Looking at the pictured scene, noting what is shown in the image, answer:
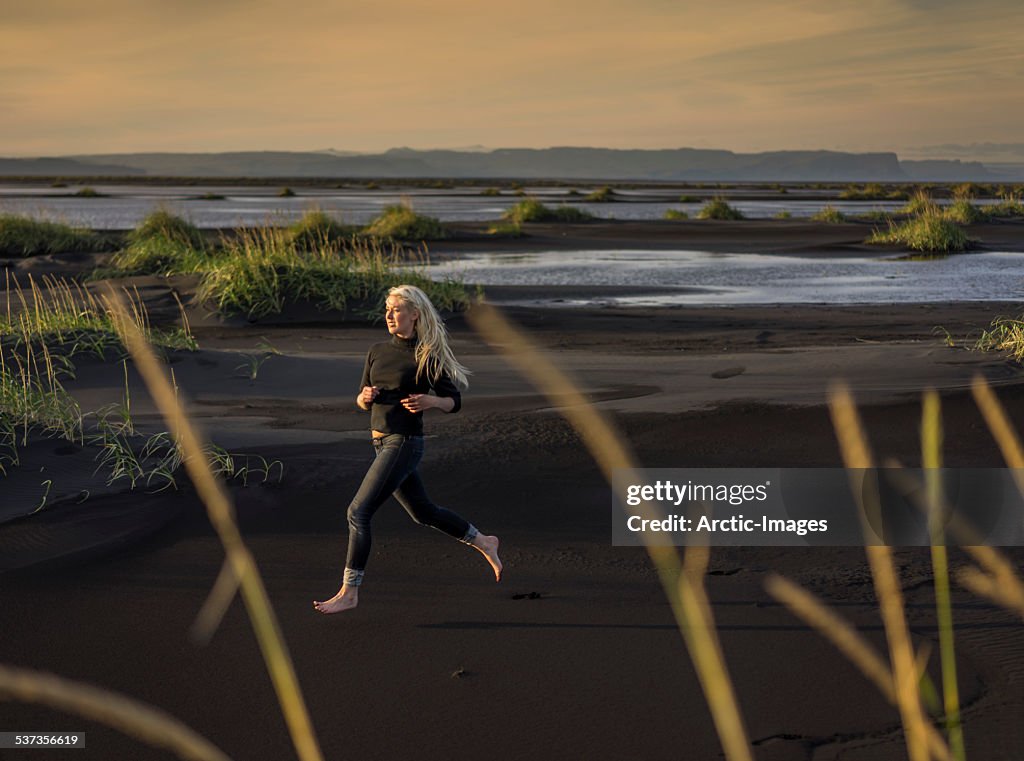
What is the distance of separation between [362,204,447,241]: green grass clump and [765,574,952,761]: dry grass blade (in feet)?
94.2

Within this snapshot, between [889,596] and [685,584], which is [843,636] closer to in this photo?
[889,596]

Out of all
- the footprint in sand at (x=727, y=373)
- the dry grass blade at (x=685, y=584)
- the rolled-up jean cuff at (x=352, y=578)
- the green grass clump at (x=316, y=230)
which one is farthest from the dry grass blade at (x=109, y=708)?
the green grass clump at (x=316, y=230)

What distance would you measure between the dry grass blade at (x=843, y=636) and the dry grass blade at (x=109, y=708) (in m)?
2.56

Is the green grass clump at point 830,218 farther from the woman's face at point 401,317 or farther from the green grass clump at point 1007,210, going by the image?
the woman's face at point 401,317

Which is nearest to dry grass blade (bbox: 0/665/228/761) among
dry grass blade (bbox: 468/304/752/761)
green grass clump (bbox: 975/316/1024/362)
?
dry grass blade (bbox: 468/304/752/761)

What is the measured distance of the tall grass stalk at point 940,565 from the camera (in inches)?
161

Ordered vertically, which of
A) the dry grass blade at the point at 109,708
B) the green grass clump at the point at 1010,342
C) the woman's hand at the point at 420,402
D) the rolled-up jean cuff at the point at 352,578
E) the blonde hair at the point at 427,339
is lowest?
the dry grass blade at the point at 109,708

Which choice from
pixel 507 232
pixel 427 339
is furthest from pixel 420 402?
pixel 507 232

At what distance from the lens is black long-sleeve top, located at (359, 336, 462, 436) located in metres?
5.21

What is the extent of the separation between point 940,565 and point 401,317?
3.24 m

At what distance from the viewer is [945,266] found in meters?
27.0

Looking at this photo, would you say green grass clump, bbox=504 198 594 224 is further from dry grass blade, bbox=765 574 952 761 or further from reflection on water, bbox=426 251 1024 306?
dry grass blade, bbox=765 574 952 761

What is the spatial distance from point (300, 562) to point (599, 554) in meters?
1.69

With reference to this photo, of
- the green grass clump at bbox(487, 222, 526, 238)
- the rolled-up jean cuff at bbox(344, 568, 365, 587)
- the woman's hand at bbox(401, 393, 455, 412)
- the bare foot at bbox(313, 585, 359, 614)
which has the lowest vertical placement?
the bare foot at bbox(313, 585, 359, 614)
